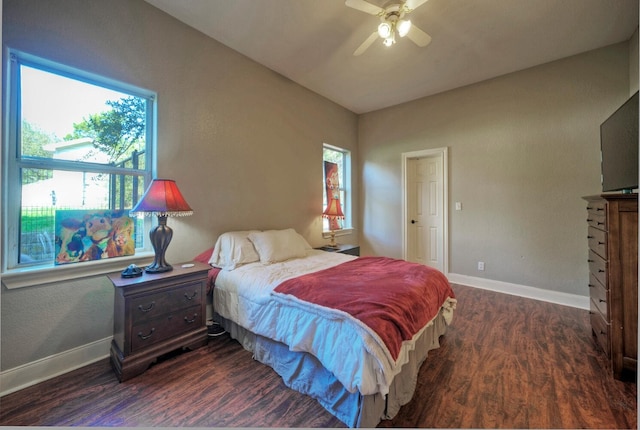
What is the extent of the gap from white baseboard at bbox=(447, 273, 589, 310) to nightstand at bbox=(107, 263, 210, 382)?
346 centimetres

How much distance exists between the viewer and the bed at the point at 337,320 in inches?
50.0

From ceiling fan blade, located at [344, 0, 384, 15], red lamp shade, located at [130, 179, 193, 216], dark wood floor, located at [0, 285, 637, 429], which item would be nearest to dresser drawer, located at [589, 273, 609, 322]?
dark wood floor, located at [0, 285, 637, 429]

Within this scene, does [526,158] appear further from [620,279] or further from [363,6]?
[363,6]

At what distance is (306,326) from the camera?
59.7 inches

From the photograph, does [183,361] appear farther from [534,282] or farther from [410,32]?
[534,282]

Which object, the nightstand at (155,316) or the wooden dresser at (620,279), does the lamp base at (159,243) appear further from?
the wooden dresser at (620,279)

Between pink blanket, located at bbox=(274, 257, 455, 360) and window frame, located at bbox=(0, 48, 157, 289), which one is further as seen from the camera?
window frame, located at bbox=(0, 48, 157, 289)

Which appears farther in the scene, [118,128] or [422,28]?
[422,28]

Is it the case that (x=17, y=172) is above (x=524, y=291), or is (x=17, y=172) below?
above

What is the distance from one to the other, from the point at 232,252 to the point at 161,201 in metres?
0.79

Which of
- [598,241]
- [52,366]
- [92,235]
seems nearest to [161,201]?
[92,235]

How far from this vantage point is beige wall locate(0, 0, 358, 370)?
5.58 ft

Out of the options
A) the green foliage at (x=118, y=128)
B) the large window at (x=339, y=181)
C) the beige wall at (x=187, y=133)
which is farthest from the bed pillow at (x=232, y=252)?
the large window at (x=339, y=181)

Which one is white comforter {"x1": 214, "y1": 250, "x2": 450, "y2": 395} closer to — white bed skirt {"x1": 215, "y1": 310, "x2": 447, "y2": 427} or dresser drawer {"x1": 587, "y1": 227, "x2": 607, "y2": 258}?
white bed skirt {"x1": 215, "y1": 310, "x2": 447, "y2": 427}
